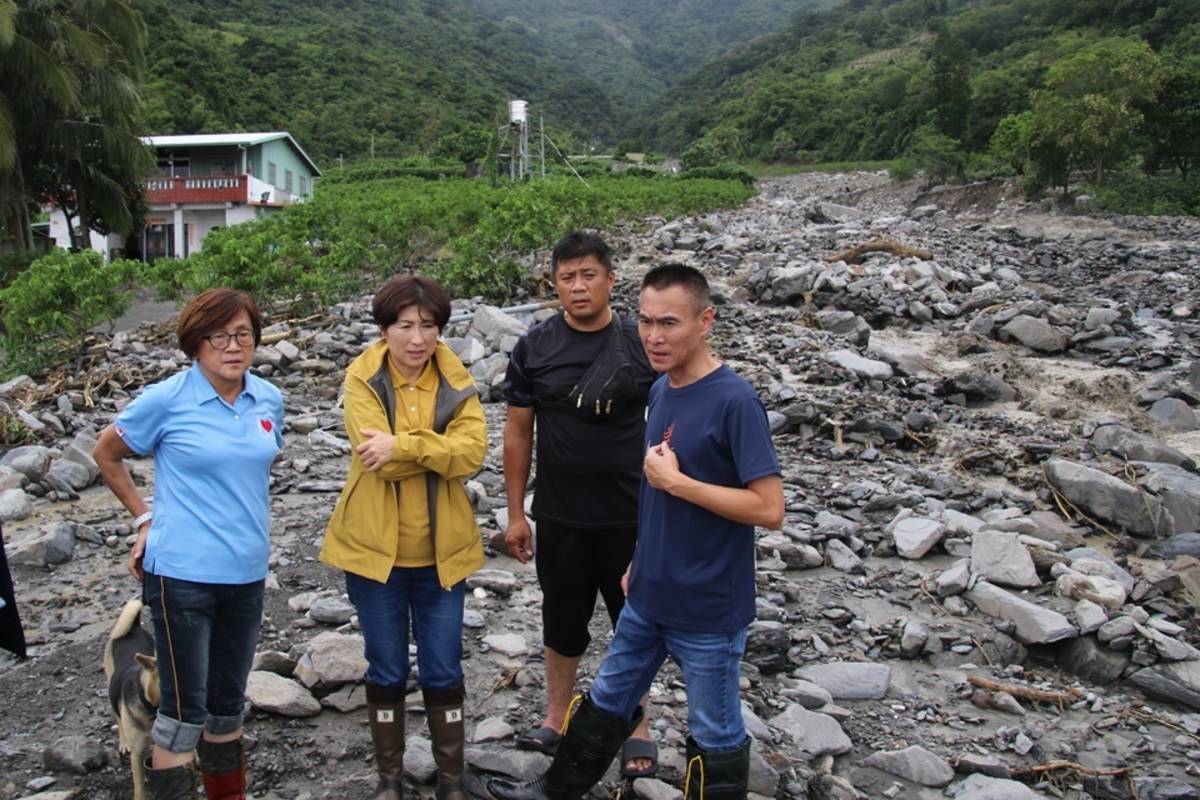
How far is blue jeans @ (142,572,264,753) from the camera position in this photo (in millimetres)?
2465

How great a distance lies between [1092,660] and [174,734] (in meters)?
3.71

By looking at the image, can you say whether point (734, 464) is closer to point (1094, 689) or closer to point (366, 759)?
point (366, 759)

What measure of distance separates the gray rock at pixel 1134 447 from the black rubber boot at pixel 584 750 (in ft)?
19.0

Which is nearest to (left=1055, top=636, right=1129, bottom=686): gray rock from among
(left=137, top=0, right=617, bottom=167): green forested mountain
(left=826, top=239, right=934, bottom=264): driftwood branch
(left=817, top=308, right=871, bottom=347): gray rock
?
(left=817, top=308, right=871, bottom=347): gray rock

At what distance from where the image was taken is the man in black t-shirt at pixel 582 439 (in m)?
2.85

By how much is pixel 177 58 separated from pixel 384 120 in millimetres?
17114

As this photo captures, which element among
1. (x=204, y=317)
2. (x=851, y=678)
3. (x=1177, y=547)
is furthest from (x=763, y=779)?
(x=1177, y=547)

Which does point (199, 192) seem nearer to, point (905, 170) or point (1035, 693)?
point (905, 170)

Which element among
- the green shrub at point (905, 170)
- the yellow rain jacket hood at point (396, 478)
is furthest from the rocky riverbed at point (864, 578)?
the green shrub at point (905, 170)

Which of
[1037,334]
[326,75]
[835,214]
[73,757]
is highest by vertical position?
[326,75]

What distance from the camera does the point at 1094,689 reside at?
3967 mm

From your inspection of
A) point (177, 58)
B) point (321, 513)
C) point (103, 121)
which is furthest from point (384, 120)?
point (321, 513)

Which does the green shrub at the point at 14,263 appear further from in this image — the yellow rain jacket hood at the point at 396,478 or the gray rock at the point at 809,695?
the gray rock at the point at 809,695

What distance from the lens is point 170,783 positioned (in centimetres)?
251
